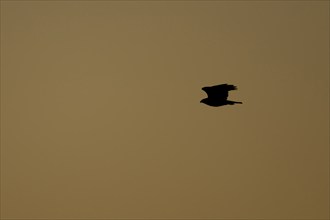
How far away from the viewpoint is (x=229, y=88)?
4.23m

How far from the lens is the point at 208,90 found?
4.32 m

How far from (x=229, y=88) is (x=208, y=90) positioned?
0.56 feet
